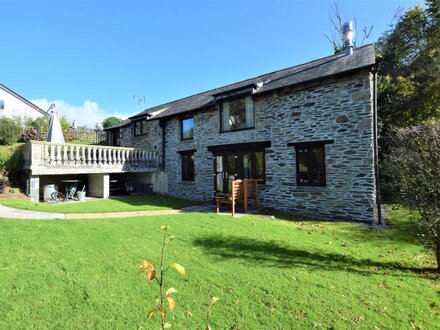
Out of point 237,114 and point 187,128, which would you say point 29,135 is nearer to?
point 187,128

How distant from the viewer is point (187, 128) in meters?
15.6

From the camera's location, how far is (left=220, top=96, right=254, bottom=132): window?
12.5 m

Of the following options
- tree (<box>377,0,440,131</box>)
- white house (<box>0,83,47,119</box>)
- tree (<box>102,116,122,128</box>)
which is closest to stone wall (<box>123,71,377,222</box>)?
tree (<box>377,0,440,131</box>)

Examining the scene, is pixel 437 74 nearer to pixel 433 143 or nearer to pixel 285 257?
pixel 433 143

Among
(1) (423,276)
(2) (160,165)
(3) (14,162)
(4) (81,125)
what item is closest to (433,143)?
(1) (423,276)

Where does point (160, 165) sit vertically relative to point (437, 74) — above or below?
below

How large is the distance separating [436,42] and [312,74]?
44.4 ft

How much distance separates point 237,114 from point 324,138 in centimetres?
477

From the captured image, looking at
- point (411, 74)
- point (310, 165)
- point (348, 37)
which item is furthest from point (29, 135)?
point (411, 74)

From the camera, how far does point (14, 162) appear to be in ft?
41.3

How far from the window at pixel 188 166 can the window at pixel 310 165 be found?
671 centimetres

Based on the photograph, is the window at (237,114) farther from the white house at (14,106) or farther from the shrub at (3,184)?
the white house at (14,106)

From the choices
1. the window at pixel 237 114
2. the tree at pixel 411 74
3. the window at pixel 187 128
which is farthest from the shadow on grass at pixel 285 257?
the tree at pixel 411 74

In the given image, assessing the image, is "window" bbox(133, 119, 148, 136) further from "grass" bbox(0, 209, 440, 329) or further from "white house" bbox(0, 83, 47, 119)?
"white house" bbox(0, 83, 47, 119)
